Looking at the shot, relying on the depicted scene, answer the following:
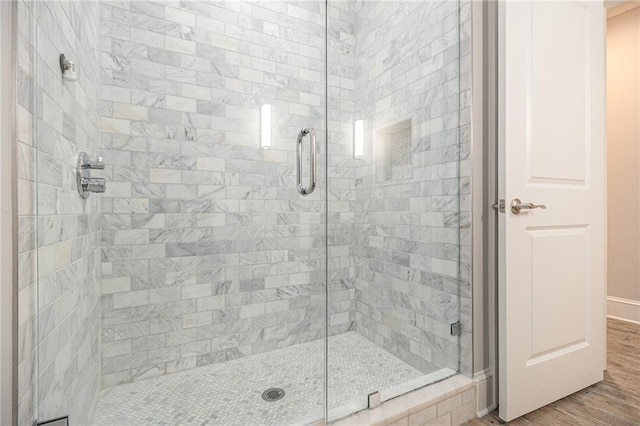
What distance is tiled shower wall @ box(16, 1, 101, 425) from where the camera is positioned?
82 cm

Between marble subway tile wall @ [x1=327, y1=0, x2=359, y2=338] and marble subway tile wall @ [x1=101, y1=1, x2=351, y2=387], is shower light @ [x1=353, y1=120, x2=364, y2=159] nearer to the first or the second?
marble subway tile wall @ [x1=327, y1=0, x2=359, y2=338]

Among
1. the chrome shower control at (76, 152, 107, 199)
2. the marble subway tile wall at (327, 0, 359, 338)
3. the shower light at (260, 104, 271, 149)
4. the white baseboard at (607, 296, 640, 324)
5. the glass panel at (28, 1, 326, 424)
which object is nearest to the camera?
the chrome shower control at (76, 152, 107, 199)

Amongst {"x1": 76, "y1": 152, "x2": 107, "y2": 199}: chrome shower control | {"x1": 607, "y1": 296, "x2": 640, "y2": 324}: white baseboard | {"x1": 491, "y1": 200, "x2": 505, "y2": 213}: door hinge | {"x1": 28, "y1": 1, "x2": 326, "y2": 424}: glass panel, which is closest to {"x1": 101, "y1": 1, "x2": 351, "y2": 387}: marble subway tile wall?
{"x1": 28, "y1": 1, "x2": 326, "y2": 424}: glass panel

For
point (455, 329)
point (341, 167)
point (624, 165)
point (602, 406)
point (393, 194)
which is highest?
point (624, 165)

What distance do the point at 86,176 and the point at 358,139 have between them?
4.25ft

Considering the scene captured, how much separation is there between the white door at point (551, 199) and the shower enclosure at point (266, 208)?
18cm

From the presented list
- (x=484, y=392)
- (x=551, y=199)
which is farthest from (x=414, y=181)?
(x=484, y=392)

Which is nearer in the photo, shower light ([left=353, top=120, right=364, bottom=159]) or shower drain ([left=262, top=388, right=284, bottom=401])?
shower drain ([left=262, top=388, right=284, bottom=401])

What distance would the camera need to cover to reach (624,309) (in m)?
2.65

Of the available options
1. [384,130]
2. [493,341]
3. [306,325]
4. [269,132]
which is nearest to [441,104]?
[384,130]

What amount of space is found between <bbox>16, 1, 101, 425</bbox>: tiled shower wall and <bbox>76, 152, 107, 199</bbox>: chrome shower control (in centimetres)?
4

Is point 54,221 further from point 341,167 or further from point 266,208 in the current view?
point 341,167

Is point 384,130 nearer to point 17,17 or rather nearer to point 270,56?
point 270,56

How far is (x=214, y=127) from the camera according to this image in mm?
1919
